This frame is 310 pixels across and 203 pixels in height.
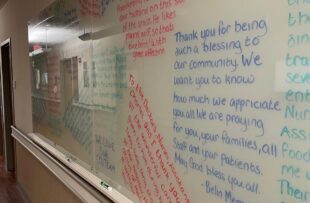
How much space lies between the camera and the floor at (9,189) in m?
4.44

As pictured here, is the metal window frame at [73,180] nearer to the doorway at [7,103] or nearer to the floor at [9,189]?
the floor at [9,189]

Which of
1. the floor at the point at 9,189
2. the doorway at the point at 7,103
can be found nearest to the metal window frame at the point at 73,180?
the floor at the point at 9,189

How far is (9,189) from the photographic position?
15.9 ft

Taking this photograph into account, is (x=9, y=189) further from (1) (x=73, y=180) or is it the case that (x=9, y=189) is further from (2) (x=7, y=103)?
(1) (x=73, y=180)

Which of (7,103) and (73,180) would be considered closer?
(73,180)

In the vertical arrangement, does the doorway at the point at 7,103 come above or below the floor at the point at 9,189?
above

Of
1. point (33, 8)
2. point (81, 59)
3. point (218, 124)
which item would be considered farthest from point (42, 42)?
point (218, 124)

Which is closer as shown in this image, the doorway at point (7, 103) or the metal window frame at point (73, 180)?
the metal window frame at point (73, 180)

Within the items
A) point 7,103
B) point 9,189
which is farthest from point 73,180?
point 7,103

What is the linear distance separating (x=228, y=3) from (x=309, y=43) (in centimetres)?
33

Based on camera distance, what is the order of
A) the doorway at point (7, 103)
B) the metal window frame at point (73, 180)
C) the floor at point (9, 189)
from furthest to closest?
the doorway at point (7, 103), the floor at point (9, 189), the metal window frame at point (73, 180)

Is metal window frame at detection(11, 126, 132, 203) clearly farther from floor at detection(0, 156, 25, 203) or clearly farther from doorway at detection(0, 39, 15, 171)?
doorway at detection(0, 39, 15, 171)

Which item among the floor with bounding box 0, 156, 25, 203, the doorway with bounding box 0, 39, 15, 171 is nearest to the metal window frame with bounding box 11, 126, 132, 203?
the floor with bounding box 0, 156, 25, 203

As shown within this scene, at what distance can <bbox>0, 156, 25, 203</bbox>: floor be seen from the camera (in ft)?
14.6
